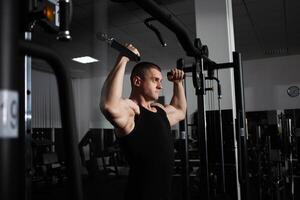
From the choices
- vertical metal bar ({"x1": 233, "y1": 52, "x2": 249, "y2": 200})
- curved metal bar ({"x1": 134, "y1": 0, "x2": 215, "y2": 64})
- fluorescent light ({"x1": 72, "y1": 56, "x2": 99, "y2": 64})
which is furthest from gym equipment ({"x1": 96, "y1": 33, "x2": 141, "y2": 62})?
fluorescent light ({"x1": 72, "y1": 56, "x2": 99, "y2": 64})

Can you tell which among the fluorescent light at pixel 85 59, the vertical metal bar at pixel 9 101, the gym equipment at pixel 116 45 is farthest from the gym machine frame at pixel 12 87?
the fluorescent light at pixel 85 59

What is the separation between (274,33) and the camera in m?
5.98

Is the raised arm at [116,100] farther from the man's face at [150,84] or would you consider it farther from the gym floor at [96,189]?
the gym floor at [96,189]

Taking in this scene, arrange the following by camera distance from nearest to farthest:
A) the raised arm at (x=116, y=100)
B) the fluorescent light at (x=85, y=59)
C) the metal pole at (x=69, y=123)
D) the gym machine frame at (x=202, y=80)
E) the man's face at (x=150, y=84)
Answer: the metal pole at (x=69, y=123), the gym machine frame at (x=202, y=80), the raised arm at (x=116, y=100), the man's face at (x=150, y=84), the fluorescent light at (x=85, y=59)

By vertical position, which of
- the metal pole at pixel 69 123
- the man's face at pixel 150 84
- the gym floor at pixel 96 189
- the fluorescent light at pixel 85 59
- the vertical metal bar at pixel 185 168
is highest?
the fluorescent light at pixel 85 59

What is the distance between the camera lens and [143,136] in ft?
5.38

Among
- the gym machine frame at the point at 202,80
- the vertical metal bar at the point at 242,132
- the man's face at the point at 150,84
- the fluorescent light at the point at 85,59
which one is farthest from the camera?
the fluorescent light at the point at 85,59

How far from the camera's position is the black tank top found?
1.62 m

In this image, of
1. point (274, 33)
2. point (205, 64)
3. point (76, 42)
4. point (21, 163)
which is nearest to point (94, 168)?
point (76, 42)

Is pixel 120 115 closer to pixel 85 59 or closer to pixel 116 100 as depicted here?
pixel 116 100

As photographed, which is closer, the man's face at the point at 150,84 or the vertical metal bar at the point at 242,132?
the man's face at the point at 150,84

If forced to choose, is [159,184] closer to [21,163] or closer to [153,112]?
Result: [153,112]

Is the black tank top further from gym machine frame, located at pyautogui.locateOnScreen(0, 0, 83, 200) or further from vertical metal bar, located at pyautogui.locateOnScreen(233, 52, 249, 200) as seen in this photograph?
gym machine frame, located at pyautogui.locateOnScreen(0, 0, 83, 200)

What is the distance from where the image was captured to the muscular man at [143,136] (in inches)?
59.9
